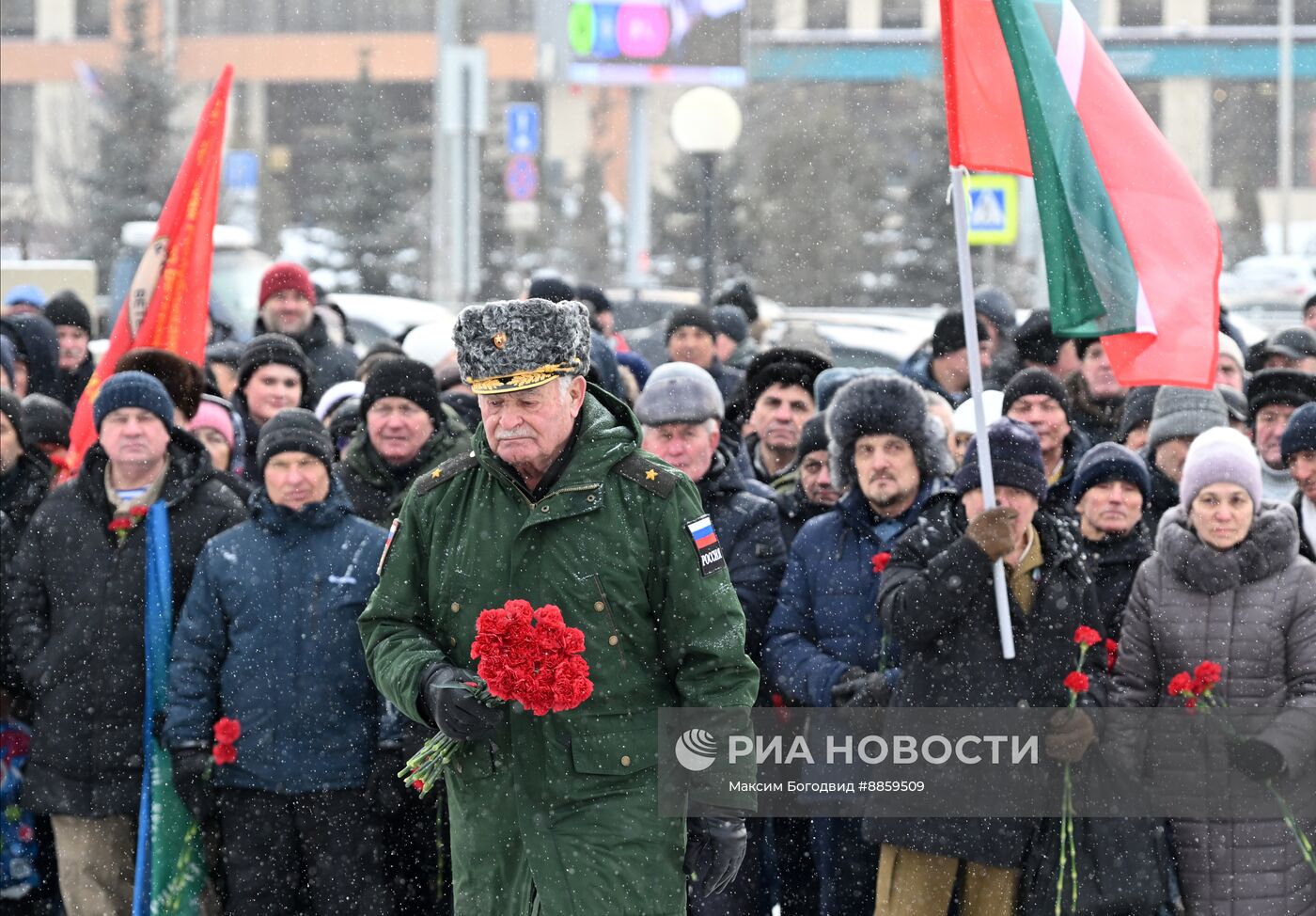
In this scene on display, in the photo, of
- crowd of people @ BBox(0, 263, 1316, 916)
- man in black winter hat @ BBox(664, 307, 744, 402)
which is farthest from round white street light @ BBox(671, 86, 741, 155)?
crowd of people @ BBox(0, 263, 1316, 916)

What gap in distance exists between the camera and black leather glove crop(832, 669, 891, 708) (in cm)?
630

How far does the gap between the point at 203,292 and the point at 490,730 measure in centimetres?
412

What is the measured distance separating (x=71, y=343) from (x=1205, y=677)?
7.05 metres

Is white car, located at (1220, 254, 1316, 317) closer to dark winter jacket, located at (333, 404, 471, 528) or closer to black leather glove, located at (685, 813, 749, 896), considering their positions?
dark winter jacket, located at (333, 404, 471, 528)

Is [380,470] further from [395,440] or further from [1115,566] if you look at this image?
[1115,566]

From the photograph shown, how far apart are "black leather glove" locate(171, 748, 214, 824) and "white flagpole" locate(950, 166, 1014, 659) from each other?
2.40 metres

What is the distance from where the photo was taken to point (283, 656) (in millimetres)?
6535

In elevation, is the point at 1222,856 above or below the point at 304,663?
below

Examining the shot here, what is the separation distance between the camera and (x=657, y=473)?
15.4ft

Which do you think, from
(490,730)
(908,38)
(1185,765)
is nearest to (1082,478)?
(1185,765)

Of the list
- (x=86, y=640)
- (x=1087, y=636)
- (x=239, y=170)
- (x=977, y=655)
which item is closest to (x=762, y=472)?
(x=977, y=655)

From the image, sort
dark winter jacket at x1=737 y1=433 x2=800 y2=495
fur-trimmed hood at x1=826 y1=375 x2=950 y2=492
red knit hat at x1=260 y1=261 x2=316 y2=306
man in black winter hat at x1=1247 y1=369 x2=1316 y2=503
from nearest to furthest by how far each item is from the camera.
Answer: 1. fur-trimmed hood at x1=826 y1=375 x2=950 y2=492
2. dark winter jacket at x1=737 y1=433 x2=800 y2=495
3. man in black winter hat at x1=1247 y1=369 x2=1316 y2=503
4. red knit hat at x1=260 y1=261 x2=316 y2=306

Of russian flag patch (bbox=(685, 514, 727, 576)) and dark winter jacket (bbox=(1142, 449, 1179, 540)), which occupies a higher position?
russian flag patch (bbox=(685, 514, 727, 576))

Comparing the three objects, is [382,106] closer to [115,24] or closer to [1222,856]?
[115,24]
